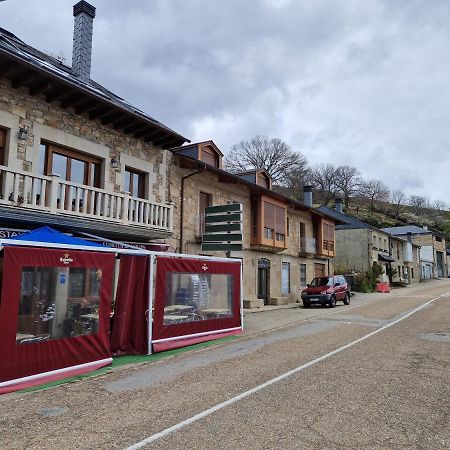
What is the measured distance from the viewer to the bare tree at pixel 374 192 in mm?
80331

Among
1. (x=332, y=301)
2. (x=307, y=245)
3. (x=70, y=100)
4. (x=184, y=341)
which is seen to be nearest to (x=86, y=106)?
(x=70, y=100)

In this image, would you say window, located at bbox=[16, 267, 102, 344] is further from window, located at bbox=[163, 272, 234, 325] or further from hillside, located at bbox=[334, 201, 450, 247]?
hillside, located at bbox=[334, 201, 450, 247]

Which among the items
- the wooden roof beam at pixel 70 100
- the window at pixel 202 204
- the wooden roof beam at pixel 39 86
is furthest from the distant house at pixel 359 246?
the wooden roof beam at pixel 39 86

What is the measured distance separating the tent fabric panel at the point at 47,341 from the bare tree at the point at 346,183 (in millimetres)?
72642

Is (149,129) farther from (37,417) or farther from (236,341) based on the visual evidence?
(37,417)

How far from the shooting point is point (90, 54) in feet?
54.3

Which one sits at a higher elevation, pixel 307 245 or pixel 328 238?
pixel 328 238

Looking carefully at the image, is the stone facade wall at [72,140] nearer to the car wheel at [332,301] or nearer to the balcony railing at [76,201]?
the balcony railing at [76,201]

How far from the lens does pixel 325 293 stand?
21.5 meters

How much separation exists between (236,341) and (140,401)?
5.51 meters

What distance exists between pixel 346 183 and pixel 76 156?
231ft

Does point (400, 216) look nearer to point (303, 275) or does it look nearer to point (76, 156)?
point (303, 275)

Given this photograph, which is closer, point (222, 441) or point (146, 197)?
point (222, 441)

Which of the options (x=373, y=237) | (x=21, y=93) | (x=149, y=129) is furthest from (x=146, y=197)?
(x=373, y=237)
